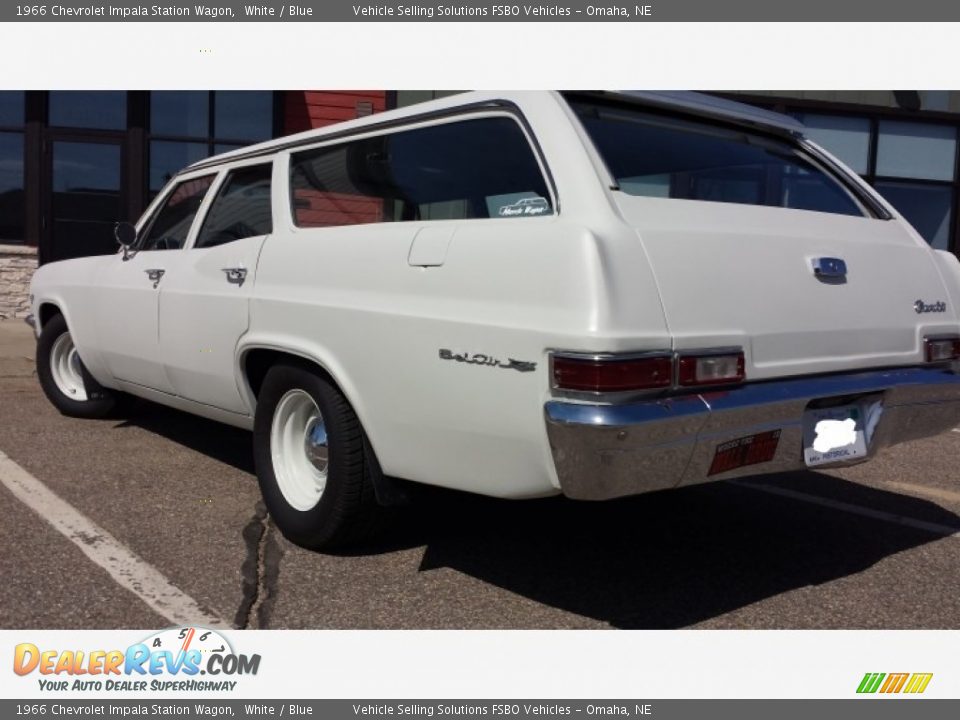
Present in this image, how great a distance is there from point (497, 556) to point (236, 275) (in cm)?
165

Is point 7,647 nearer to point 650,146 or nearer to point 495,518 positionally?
point 495,518

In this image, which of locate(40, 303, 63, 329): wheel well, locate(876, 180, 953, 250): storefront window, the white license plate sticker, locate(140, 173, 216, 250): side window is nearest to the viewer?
the white license plate sticker

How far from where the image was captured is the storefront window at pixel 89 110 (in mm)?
11984

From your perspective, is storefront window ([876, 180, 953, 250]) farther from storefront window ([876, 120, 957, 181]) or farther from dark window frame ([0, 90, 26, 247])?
dark window frame ([0, 90, 26, 247])

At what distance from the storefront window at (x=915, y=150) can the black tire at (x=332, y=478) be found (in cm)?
1245

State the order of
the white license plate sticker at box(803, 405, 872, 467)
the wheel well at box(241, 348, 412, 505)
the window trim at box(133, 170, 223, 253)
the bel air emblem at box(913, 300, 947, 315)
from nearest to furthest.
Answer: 1. the white license plate sticker at box(803, 405, 872, 467)
2. the wheel well at box(241, 348, 412, 505)
3. the bel air emblem at box(913, 300, 947, 315)
4. the window trim at box(133, 170, 223, 253)

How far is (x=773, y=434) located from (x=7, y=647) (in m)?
2.50

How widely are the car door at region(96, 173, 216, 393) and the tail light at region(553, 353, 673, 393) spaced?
2667 mm

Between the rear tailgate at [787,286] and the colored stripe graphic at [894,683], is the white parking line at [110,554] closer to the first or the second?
the rear tailgate at [787,286]

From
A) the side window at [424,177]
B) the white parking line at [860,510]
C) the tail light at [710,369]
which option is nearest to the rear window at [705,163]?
the side window at [424,177]

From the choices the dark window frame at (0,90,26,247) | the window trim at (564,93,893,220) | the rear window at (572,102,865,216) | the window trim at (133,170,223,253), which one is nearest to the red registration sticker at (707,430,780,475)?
the rear window at (572,102,865,216)

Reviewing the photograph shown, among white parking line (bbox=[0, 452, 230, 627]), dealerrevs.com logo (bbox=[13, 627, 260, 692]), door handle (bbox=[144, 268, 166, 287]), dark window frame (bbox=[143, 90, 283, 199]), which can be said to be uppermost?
dark window frame (bbox=[143, 90, 283, 199])

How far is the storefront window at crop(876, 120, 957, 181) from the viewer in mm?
→ 13852

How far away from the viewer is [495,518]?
4305mm
